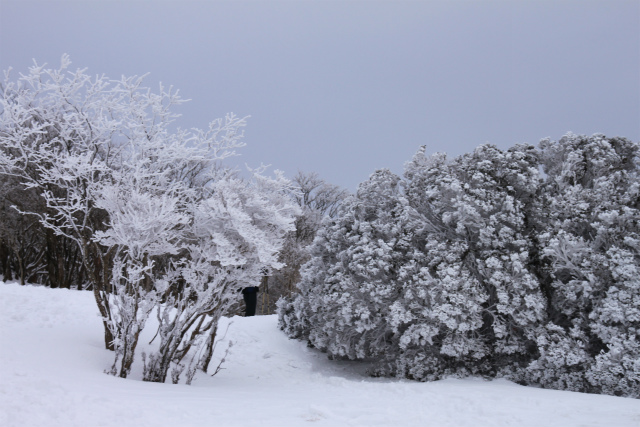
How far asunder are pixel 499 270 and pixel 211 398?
27.6 ft

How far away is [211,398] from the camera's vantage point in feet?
27.5

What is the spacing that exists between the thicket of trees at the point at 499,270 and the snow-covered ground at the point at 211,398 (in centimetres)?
149

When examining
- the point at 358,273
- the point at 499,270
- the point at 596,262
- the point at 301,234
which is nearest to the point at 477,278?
the point at 499,270

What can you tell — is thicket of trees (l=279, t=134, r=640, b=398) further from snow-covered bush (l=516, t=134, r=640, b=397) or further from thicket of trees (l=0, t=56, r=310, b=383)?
thicket of trees (l=0, t=56, r=310, b=383)

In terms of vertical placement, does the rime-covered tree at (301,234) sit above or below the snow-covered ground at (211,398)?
above

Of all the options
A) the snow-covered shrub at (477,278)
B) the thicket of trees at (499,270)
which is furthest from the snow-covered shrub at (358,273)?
the snow-covered shrub at (477,278)

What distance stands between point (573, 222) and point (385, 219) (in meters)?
5.42

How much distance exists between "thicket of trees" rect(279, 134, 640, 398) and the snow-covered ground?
4.90ft

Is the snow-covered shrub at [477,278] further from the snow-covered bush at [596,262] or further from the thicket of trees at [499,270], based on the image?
the snow-covered bush at [596,262]

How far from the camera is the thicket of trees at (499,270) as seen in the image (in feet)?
39.7

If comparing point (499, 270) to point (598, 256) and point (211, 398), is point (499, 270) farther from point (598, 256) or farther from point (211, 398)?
point (211, 398)

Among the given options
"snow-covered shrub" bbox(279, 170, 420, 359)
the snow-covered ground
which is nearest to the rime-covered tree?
"snow-covered shrub" bbox(279, 170, 420, 359)

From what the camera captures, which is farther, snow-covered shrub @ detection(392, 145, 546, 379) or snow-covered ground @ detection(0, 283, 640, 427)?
snow-covered shrub @ detection(392, 145, 546, 379)

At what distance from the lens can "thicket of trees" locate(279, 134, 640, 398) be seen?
12086 mm
